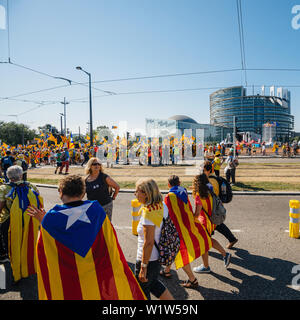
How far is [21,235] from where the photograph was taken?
326 centimetres

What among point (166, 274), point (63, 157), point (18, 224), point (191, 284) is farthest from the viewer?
point (63, 157)

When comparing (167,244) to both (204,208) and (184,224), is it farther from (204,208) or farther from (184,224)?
(204,208)

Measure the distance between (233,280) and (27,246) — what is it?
2.94 meters

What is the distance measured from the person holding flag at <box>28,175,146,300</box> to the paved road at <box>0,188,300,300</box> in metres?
1.46

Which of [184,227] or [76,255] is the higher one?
[76,255]

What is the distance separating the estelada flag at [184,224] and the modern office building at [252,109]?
124 meters

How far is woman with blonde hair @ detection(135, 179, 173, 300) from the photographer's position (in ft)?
7.48

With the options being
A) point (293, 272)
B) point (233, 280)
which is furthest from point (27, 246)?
point (293, 272)

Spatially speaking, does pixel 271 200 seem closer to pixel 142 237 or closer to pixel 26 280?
pixel 142 237

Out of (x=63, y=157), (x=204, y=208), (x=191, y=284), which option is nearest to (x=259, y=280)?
(x=191, y=284)

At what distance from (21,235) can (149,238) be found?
206 centimetres

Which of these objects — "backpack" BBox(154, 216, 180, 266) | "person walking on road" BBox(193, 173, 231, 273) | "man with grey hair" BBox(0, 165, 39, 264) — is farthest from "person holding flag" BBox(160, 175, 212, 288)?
"man with grey hair" BBox(0, 165, 39, 264)

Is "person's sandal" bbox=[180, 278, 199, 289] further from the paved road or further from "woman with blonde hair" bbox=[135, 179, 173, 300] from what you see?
"woman with blonde hair" bbox=[135, 179, 173, 300]

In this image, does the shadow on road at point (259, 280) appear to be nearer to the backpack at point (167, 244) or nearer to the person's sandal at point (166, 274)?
the person's sandal at point (166, 274)
